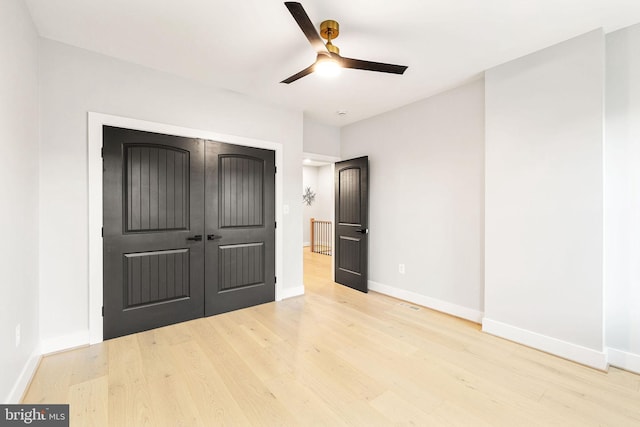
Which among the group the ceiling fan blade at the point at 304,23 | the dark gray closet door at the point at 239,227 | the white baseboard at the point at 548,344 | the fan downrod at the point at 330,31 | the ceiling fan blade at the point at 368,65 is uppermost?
the fan downrod at the point at 330,31

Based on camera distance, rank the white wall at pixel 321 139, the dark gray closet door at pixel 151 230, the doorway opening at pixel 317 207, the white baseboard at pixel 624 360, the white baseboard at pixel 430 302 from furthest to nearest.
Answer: the doorway opening at pixel 317 207, the white wall at pixel 321 139, the white baseboard at pixel 430 302, the dark gray closet door at pixel 151 230, the white baseboard at pixel 624 360

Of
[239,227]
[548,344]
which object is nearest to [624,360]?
[548,344]

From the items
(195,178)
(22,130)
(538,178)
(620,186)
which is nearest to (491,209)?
(538,178)

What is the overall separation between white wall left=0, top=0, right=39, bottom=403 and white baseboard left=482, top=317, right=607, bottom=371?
3.88m

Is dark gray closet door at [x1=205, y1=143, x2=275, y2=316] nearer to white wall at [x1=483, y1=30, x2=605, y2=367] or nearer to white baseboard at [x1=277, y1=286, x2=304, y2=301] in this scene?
white baseboard at [x1=277, y1=286, x2=304, y2=301]

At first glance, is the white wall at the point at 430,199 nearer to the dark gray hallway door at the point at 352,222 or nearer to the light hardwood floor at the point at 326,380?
the dark gray hallway door at the point at 352,222

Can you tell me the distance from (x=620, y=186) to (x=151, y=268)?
173 inches

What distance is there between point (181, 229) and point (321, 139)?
2713 millimetres

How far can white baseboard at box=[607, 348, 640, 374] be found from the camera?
2.27 metres

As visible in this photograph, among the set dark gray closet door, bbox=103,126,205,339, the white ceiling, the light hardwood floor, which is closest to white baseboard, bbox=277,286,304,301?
the light hardwood floor

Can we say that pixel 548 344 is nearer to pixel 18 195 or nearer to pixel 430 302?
pixel 430 302

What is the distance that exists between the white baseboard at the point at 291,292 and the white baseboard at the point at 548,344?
2347 millimetres

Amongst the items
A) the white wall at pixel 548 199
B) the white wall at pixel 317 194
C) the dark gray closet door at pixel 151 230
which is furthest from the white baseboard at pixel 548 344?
the white wall at pixel 317 194

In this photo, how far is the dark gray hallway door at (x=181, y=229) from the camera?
2.76 metres
